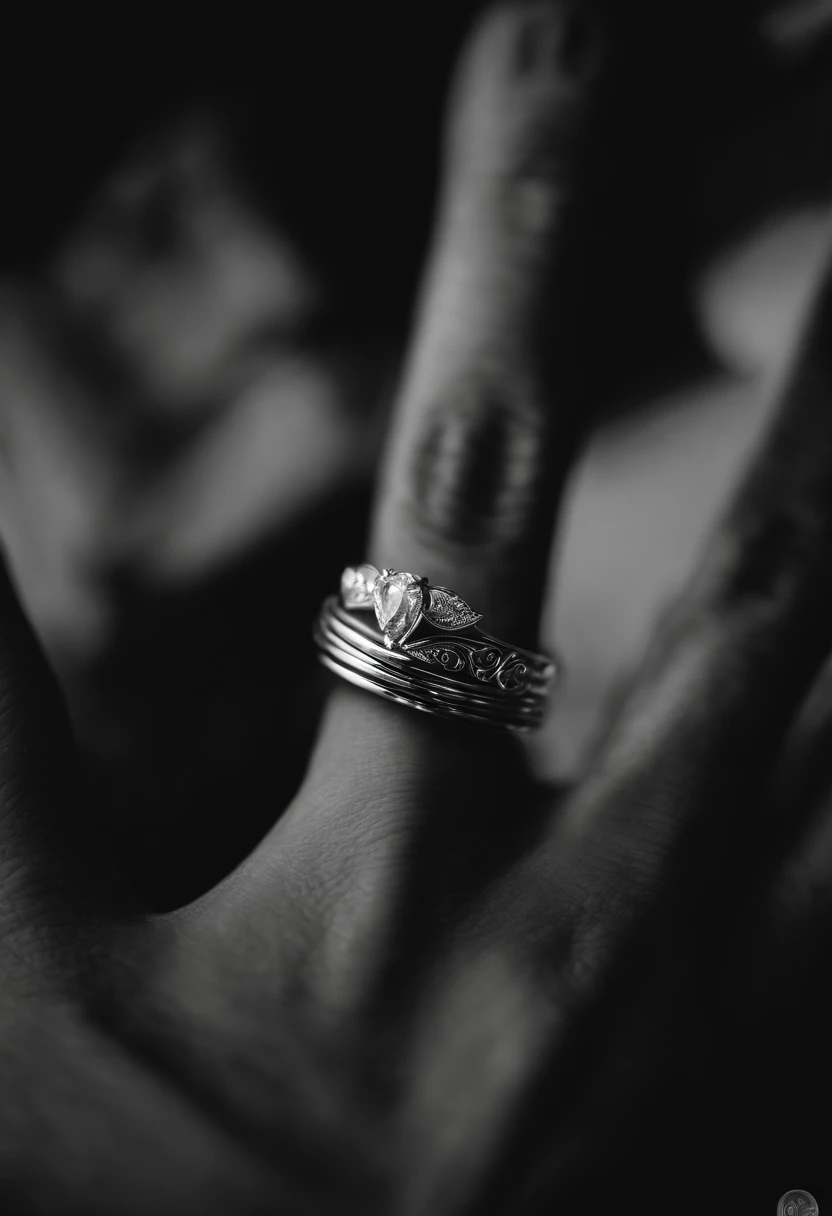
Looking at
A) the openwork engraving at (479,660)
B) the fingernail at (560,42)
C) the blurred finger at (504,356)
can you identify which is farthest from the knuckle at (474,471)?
the fingernail at (560,42)

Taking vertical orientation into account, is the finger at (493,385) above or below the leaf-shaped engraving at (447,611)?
above

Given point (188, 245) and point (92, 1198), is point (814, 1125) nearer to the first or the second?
point (92, 1198)

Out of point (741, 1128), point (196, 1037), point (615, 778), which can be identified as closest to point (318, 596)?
point (615, 778)

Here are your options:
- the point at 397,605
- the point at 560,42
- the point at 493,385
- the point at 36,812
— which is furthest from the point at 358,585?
the point at 560,42

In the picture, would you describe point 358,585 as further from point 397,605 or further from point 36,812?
point 36,812

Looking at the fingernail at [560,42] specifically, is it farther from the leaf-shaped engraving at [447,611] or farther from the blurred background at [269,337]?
the leaf-shaped engraving at [447,611]

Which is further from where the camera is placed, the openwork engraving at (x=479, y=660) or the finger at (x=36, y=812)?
the openwork engraving at (x=479, y=660)
